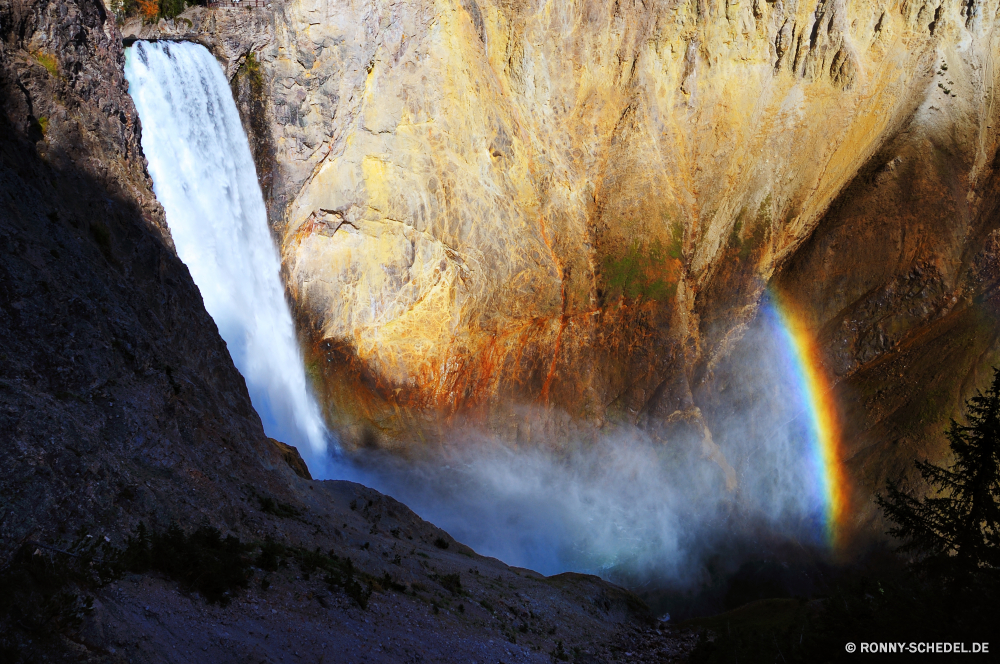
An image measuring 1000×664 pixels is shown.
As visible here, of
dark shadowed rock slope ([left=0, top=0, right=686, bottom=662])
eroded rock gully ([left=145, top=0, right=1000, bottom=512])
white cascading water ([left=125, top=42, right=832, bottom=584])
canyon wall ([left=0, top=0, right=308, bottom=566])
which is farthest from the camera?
eroded rock gully ([left=145, top=0, right=1000, bottom=512])

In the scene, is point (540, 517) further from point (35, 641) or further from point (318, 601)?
point (35, 641)

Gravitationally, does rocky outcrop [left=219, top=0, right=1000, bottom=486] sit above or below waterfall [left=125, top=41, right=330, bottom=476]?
above

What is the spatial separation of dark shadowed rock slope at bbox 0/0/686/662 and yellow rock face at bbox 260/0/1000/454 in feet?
35.1


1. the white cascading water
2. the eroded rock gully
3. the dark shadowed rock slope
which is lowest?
the dark shadowed rock slope

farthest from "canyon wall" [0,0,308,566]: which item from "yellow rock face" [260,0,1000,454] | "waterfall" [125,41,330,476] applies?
"yellow rock face" [260,0,1000,454]

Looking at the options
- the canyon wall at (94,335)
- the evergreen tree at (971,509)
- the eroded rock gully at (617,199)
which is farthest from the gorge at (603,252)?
the evergreen tree at (971,509)

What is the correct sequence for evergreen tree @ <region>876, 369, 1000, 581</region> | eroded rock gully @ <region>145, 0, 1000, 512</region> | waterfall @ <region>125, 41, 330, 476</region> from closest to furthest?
evergreen tree @ <region>876, 369, 1000, 581</region> < waterfall @ <region>125, 41, 330, 476</region> < eroded rock gully @ <region>145, 0, 1000, 512</region>

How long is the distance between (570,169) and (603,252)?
3716 mm

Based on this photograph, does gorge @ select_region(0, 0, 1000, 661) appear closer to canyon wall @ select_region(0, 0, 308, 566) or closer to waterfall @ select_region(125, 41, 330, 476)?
waterfall @ select_region(125, 41, 330, 476)

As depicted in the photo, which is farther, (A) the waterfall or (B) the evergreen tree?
(A) the waterfall

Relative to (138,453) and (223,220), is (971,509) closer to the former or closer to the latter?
(138,453)

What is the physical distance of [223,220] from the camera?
75.5ft

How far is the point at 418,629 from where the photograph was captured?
9516 millimetres

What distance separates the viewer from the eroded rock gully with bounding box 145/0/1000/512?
78.8 feet
